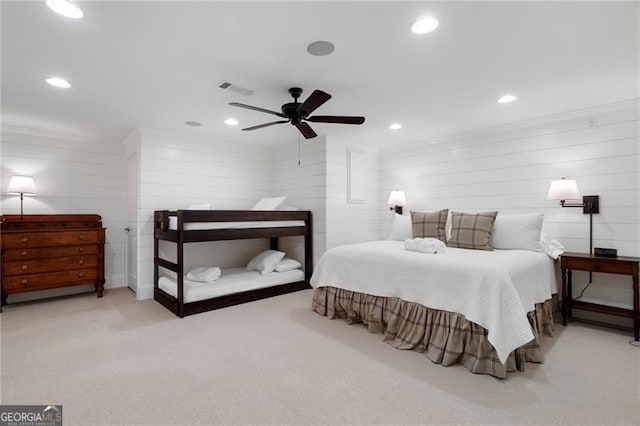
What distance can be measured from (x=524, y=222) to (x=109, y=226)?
558cm

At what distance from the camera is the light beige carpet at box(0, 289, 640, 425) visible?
1.74 m

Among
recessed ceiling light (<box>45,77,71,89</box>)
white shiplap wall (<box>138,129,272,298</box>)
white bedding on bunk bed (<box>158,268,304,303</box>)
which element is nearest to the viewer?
recessed ceiling light (<box>45,77,71,89</box>)

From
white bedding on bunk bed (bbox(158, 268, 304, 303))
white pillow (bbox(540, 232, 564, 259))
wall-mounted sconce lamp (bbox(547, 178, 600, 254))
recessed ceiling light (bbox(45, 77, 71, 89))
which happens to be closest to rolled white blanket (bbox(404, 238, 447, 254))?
white pillow (bbox(540, 232, 564, 259))

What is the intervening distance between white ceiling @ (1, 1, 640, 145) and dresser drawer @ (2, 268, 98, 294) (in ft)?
6.29

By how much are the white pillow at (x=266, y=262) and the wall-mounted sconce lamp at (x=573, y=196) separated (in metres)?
3.44

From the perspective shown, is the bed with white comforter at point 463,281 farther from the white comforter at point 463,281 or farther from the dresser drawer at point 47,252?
the dresser drawer at point 47,252

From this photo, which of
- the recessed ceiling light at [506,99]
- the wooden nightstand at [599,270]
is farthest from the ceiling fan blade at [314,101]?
the wooden nightstand at [599,270]

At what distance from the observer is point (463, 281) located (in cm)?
235

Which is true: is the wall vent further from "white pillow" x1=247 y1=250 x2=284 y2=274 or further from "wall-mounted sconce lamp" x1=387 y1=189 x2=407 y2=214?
"wall-mounted sconce lamp" x1=387 y1=189 x2=407 y2=214

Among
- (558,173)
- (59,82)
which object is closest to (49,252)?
(59,82)

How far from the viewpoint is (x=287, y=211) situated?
4.43 meters

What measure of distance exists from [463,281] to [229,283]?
2.72m

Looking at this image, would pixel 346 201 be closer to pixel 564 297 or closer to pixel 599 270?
pixel 564 297

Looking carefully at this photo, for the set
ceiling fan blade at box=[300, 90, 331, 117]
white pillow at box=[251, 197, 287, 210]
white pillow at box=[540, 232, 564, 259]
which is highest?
ceiling fan blade at box=[300, 90, 331, 117]
